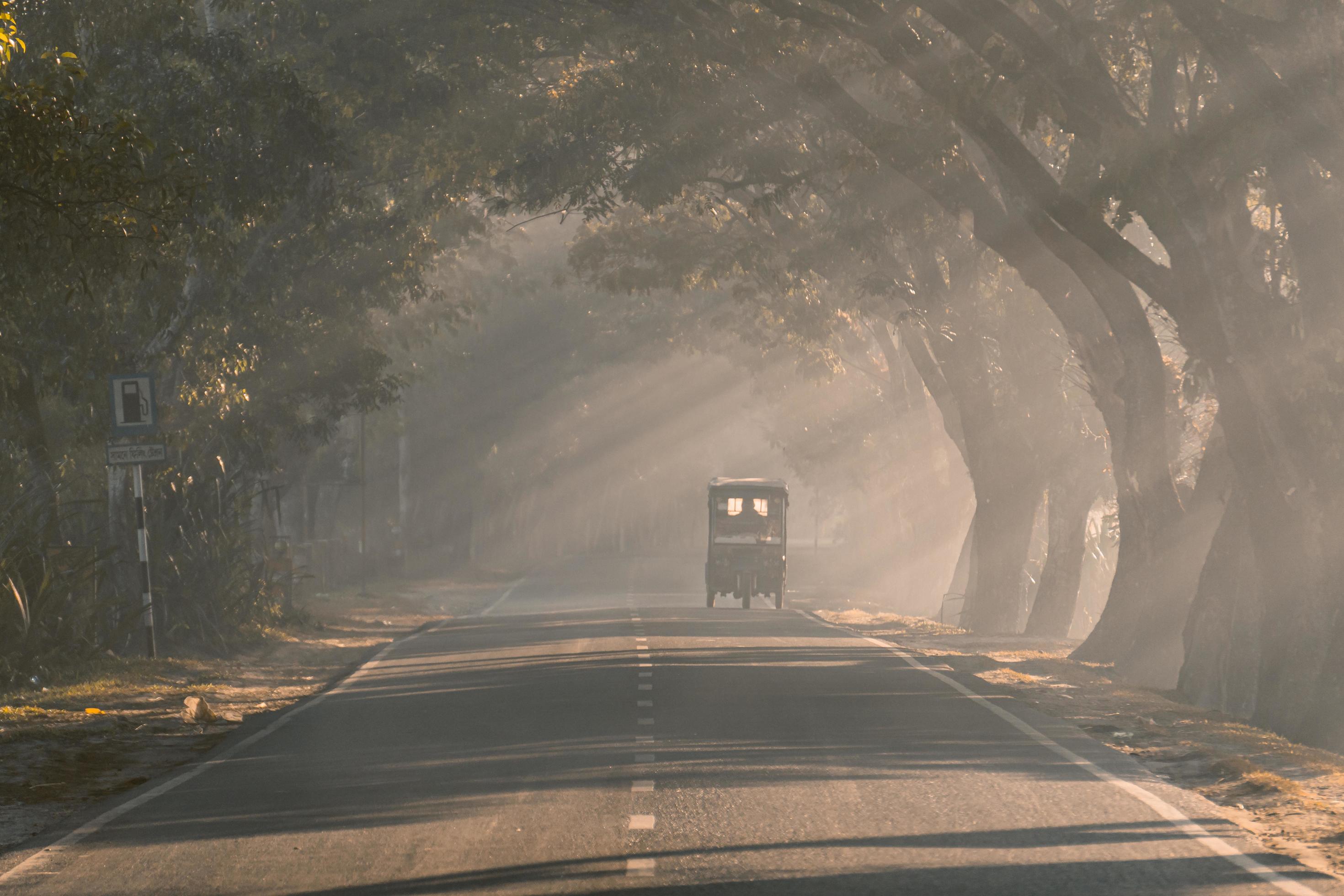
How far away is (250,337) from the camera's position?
25766 millimetres

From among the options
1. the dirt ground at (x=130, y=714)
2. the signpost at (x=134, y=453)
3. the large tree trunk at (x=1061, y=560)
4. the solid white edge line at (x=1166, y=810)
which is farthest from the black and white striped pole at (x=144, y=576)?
the large tree trunk at (x=1061, y=560)

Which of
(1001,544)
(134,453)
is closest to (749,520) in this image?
(1001,544)

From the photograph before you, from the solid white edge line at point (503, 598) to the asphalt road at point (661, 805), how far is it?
76.6ft

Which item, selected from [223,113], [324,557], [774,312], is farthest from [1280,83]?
[324,557]

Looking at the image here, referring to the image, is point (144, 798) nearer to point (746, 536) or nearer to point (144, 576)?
point (144, 576)

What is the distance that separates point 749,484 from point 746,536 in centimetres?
Answer: 140

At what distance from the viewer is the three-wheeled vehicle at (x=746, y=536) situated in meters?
A: 41.8

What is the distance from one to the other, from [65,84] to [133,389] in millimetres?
7471

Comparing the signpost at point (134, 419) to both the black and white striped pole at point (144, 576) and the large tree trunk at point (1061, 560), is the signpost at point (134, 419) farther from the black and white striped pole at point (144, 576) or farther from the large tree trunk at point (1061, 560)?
the large tree trunk at point (1061, 560)

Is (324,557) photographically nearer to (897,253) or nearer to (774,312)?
(774,312)

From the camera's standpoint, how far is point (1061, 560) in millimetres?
33281

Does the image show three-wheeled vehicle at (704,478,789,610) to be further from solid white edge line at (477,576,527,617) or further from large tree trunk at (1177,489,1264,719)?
large tree trunk at (1177,489,1264,719)

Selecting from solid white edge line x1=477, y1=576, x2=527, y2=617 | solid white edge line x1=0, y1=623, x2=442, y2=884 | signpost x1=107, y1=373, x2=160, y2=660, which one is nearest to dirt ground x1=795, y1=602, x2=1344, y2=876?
solid white edge line x1=0, y1=623, x2=442, y2=884

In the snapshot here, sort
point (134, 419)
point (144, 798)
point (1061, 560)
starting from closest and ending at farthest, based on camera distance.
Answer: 1. point (144, 798)
2. point (134, 419)
3. point (1061, 560)
